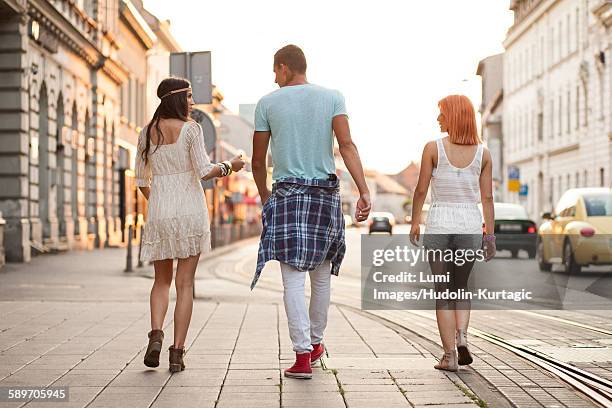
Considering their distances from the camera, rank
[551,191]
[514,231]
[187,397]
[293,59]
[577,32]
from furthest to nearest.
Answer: [551,191] → [577,32] → [514,231] → [293,59] → [187,397]

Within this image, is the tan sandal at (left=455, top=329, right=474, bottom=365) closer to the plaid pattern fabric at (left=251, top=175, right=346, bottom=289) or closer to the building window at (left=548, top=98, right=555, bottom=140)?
the plaid pattern fabric at (left=251, top=175, right=346, bottom=289)

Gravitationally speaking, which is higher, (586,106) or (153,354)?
(586,106)

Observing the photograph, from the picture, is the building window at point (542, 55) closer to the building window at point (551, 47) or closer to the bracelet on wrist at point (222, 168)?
the building window at point (551, 47)

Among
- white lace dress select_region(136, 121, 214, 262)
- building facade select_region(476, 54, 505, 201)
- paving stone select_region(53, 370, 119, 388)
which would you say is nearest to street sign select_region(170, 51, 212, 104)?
A: white lace dress select_region(136, 121, 214, 262)

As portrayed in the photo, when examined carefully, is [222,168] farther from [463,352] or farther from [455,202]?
[463,352]

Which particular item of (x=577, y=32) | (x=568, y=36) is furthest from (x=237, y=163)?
(x=568, y=36)

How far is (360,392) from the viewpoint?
22.4ft

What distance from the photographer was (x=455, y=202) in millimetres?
7977

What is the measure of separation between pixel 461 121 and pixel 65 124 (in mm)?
25791

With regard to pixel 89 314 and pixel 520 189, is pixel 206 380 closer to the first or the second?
pixel 89 314

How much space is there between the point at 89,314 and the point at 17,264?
12.6m

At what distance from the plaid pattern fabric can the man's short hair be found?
28.4 inches

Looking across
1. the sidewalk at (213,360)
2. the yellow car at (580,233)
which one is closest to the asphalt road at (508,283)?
the yellow car at (580,233)

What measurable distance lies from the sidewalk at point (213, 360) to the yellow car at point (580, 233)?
8.30 metres
